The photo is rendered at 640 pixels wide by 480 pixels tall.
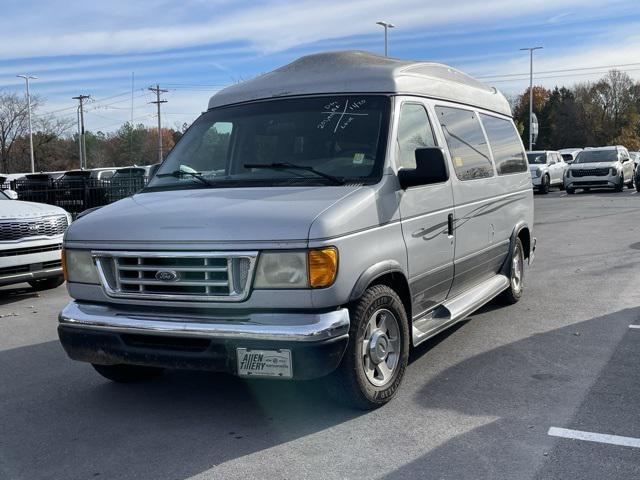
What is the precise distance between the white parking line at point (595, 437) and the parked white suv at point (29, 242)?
681 cm

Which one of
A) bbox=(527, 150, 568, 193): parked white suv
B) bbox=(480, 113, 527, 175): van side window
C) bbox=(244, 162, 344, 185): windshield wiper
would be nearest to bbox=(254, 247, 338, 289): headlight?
bbox=(244, 162, 344, 185): windshield wiper

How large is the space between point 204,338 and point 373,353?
1.11 meters

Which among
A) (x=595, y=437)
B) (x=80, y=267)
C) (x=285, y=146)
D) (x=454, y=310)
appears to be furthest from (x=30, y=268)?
(x=595, y=437)

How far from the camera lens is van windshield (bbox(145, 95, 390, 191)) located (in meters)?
4.68

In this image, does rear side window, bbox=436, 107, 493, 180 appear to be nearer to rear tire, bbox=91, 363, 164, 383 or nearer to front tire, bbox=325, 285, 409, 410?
front tire, bbox=325, 285, 409, 410

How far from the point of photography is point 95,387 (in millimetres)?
5105

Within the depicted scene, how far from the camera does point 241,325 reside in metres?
3.91

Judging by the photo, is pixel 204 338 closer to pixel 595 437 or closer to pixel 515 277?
pixel 595 437

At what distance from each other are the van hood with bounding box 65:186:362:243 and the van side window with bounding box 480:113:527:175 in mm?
2984

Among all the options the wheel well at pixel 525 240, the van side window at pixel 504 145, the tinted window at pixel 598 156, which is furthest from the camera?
the tinted window at pixel 598 156

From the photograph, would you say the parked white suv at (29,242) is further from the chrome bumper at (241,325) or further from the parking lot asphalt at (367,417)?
the chrome bumper at (241,325)

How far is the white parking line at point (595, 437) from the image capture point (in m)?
3.84

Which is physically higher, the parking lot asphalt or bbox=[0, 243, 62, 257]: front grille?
bbox=[0, 243, 62, 257]: front grille

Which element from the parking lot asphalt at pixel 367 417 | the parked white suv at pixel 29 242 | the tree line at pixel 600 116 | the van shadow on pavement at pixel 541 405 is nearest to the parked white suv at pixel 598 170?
the parking lot asphalt at pixel 367 417
